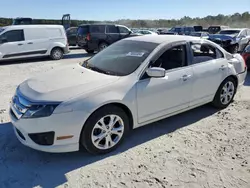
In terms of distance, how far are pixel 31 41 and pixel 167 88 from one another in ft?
29.6

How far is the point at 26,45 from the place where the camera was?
425 inches

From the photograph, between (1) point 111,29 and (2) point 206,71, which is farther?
(1) point 111,29

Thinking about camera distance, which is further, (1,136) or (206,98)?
(206,98)

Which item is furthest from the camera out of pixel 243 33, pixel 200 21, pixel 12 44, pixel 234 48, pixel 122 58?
pixel 200 21

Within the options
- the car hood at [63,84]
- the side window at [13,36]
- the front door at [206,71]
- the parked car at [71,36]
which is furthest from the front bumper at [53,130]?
the parked car at [71,36]

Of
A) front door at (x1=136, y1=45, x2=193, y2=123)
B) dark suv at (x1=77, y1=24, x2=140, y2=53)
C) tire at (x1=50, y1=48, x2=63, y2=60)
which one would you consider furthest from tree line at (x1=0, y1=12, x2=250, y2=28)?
front door at (x1=136, y1=45, x2=193, y2=123)

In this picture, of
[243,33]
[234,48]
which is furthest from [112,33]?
[243,33]

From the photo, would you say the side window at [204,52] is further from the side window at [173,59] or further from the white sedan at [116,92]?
the side window at [173,59]

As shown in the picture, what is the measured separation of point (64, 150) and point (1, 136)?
4.52ft

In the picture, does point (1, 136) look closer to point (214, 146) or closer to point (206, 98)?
point (214, 146)

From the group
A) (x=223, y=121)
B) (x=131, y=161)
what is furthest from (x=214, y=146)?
(x=131, y=161)

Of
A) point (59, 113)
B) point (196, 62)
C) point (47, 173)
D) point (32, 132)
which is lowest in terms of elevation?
point (47, 173)

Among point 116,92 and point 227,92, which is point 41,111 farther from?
point 227,92

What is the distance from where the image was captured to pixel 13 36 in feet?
34.8
